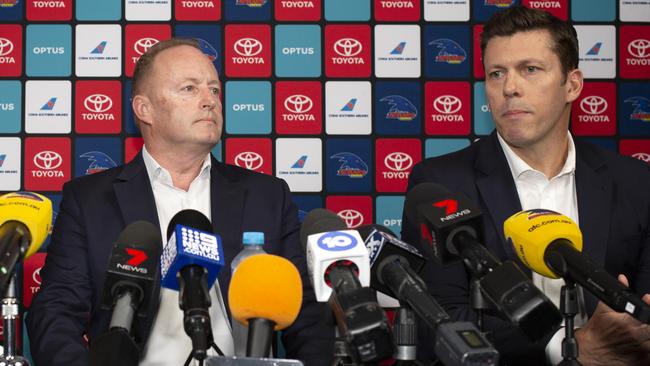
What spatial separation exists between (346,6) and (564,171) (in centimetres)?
120

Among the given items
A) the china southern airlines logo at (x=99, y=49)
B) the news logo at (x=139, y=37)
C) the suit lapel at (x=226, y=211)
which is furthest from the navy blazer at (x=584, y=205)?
→ the china southern airlines logo at (x=99, y=49)

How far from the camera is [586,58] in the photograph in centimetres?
332

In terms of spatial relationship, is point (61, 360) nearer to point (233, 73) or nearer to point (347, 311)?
point (347, 311)

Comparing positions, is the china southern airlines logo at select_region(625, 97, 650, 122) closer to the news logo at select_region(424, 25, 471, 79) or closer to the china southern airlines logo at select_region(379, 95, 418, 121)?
the news logo at select_region(424, 25, 471, 79)

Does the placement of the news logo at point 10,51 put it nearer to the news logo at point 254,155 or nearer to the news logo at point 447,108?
the news logo at point 254,155

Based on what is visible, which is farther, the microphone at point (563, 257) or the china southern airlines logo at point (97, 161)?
the china southern airlines logo at point (97, 161)

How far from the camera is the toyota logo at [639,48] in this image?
3338mm

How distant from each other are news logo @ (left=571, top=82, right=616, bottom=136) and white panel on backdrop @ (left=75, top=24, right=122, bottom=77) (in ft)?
5.99

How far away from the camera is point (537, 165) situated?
256cm

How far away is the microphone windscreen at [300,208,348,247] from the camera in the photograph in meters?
1.45

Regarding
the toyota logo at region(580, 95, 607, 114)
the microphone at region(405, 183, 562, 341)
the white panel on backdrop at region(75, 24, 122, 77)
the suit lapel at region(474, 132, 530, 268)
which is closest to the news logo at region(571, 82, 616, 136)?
the toyota logo at region(580, 95, 607, 114)

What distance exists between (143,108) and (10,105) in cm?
72

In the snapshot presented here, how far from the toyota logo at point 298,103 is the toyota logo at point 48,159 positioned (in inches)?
35.5

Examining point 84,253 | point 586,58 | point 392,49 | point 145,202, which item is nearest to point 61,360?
point 84,253
